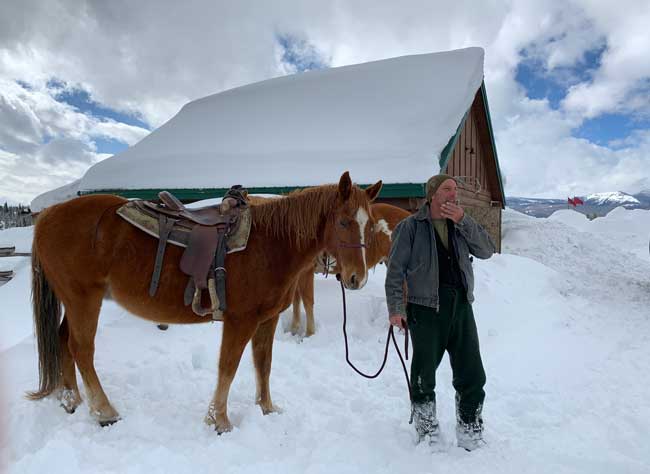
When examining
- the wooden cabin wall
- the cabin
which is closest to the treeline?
the cabin

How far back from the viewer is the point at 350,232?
2.48m

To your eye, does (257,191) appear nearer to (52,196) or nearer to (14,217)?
(52,196)

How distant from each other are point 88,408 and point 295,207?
2.15 m

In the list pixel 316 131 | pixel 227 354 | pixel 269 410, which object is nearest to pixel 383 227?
pixel 269 410

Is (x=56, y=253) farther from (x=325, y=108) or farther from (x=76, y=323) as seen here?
(x=325, y=108)

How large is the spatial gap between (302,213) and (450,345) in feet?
4.41

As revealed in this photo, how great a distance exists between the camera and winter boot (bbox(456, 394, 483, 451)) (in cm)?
237

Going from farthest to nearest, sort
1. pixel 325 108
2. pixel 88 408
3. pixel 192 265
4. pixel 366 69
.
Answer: pixel 366 69, pixel 325 108, pixel 88 408, pixel 192 265

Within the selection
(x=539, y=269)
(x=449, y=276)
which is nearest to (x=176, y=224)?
(x=449, y=276)

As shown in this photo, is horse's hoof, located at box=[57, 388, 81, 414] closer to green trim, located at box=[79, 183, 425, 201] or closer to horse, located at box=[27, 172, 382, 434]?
horse, located at box=[27, 172, 382, 434]

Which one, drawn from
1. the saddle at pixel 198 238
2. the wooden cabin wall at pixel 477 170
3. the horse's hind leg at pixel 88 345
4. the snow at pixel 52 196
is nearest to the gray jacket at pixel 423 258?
the saddle at pixel 198 238

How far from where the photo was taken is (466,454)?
7.54 feet

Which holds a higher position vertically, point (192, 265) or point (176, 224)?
point (176, 224)

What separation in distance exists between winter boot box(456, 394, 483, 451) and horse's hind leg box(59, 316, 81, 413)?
275cm
